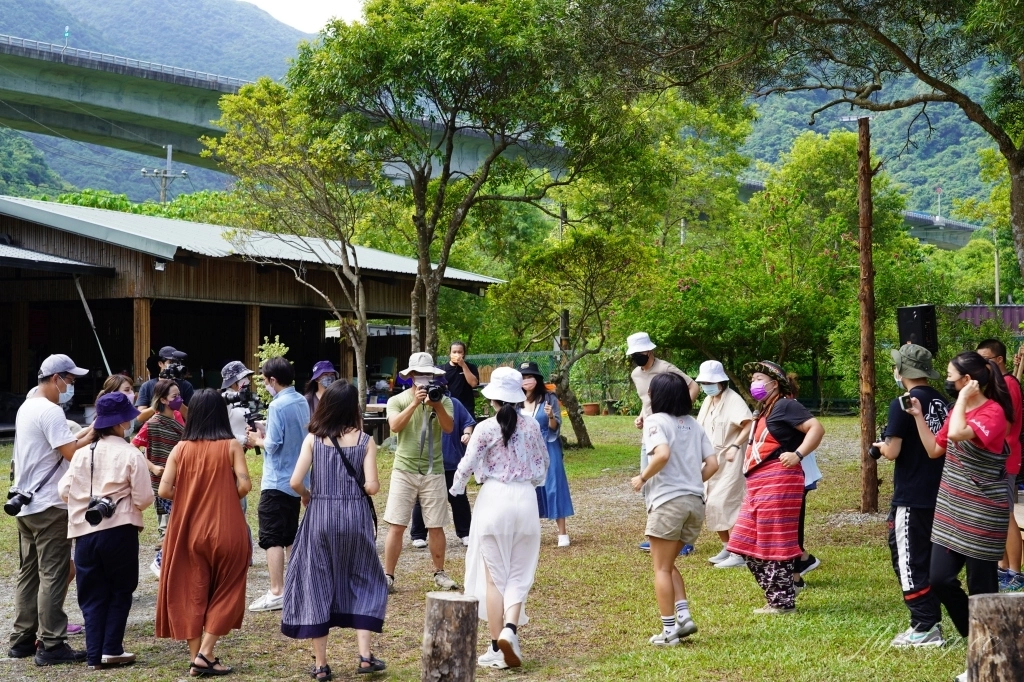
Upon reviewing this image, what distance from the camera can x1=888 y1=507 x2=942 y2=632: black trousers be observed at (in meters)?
6.01

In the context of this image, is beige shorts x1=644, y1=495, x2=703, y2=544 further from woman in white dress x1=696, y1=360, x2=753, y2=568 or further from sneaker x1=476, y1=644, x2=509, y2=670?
woman in white dress x1=696, y1=360, x2=753, y2=568

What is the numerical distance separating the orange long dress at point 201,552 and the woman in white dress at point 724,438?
3781mm

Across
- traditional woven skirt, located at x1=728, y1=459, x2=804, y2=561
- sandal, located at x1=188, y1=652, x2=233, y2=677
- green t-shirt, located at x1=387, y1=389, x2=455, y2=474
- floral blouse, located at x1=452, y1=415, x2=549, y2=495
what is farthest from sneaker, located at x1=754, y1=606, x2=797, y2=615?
sandal, located at x1=188, y1=652, x2=233, y2=677

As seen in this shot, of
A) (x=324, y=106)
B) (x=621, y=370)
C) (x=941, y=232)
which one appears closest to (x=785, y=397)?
(x=324, y=106)

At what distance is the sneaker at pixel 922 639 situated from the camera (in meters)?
6.02

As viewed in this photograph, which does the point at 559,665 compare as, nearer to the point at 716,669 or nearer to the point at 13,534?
the point at 716,669

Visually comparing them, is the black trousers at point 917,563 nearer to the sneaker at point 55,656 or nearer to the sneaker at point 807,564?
the sneaker at point 807,564

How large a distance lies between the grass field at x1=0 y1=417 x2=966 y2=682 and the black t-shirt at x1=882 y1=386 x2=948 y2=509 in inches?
33.2

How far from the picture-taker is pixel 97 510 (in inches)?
235

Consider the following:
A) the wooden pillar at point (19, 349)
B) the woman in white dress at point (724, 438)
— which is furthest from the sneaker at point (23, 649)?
the wooden pillar at point (19, 349)

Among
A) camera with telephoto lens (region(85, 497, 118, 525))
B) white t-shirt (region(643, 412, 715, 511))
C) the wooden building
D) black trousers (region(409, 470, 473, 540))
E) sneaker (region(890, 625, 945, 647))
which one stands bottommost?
sneaker (region(890, 625, 945, 647))

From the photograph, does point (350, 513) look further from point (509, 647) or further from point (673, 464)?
point (673, 464)

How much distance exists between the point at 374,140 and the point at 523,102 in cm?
239

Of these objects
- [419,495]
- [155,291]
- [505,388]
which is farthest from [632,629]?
[155,291]
